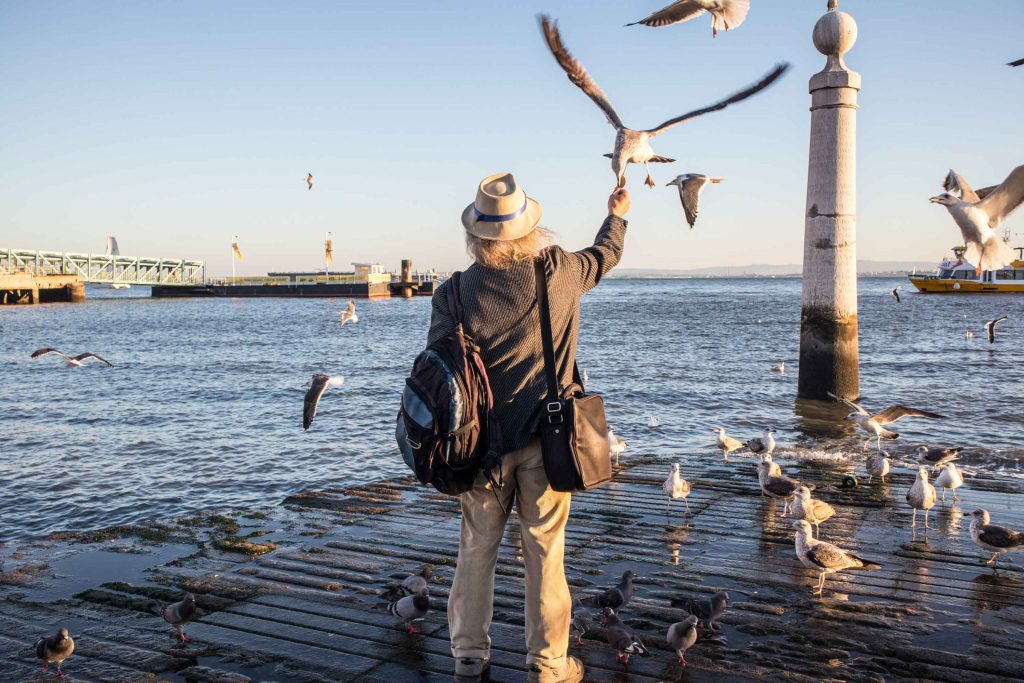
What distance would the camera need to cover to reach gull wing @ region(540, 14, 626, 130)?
5.34 m

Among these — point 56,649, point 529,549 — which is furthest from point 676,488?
point 56,649

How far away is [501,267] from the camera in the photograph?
11.5 ft

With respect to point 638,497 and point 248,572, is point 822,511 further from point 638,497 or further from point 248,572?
point 248,572

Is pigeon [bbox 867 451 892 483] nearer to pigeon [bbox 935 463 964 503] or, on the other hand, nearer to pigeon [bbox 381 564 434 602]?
pigeon [bbox 935 463 964 503]

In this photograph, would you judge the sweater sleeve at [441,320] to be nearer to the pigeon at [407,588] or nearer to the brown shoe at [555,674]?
the brown shoe at [555,674]

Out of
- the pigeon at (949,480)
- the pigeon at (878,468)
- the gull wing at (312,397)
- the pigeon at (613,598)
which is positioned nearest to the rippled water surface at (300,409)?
the gull wing at (312,397)

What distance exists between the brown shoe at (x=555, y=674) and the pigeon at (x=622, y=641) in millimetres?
391

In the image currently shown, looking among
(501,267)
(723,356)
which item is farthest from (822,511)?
(723,356)

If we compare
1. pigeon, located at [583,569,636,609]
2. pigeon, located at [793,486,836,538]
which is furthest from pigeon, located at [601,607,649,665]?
pigeon, located at [793,486,836,538]

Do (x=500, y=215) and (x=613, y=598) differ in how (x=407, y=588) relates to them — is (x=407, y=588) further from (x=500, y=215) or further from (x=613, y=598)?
(x=500, y=215)

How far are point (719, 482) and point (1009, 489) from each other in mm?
2769

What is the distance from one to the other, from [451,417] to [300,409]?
15.6 metres

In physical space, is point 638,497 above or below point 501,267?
below

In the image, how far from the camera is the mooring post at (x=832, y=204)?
13094mm
